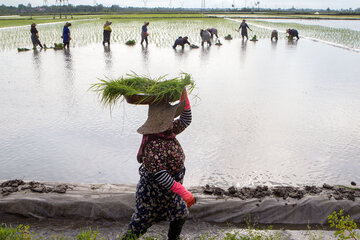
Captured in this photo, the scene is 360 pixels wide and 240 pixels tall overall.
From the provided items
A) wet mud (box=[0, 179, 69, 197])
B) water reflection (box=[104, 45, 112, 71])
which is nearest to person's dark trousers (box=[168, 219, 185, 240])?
wet mud (box=[0, 179, 69, 197])

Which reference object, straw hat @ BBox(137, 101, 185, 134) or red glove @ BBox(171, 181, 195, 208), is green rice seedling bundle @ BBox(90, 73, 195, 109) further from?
red glove @ BBox(171, 181, 195, 208)

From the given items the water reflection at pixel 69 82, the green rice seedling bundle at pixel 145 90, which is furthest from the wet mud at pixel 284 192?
the water reflection at pixel 69 82

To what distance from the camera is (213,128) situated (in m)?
6.66

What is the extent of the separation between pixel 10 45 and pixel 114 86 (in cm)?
1977

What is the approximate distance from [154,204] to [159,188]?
0.14 meters

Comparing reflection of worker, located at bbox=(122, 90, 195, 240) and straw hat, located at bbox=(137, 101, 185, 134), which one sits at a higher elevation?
straw hat, located at bbox=(137, 101, 185, 134)

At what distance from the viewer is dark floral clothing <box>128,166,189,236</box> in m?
2.87

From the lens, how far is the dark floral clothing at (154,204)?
113 inches

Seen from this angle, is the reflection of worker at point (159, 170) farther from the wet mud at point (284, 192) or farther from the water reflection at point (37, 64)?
the water reflection at point (37, 64)

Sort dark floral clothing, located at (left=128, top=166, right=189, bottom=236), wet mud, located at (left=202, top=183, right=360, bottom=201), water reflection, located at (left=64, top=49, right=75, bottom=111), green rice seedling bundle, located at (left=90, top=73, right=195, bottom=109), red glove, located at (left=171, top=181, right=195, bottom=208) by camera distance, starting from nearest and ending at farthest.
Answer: red glove, located at (left=171, top=181, right=195, bottom=208)
green rice seedling bundle, located at (left=90, top=73, right=195, bottom=109)
dark floral clothing, located at (left=128, top=166, right=189, bottom=236)
wet mud, located at (left=202, top=183, right=360, bottom=201)
water reflection, located at (left=64, top=49, right=75, bottom=111)

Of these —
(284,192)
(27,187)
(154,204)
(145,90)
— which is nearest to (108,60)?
(27,187)

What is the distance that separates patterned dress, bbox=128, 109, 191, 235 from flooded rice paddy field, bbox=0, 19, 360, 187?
171cm

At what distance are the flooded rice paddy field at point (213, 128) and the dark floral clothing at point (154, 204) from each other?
1.70m

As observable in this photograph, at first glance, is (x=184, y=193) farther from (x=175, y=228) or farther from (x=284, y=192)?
(x=284, y=192)
